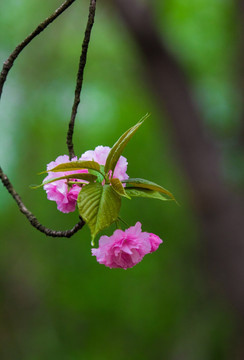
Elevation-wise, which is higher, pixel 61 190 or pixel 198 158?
pixel 198 158

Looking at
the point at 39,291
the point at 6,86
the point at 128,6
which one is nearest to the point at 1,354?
the point at 39,291

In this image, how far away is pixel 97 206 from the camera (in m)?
0.73

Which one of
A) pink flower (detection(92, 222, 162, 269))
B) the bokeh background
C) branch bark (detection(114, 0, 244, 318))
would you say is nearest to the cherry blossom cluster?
pink flower (detection(92, 222, 162, 269))

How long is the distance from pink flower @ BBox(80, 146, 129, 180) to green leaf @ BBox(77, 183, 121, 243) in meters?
0.07

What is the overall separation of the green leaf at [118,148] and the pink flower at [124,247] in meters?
0.11

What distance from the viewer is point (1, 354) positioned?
6555mm

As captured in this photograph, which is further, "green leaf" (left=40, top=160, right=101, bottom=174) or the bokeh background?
the bokeh background

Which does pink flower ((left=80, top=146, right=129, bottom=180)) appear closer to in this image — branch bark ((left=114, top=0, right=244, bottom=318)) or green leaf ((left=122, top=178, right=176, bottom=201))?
green leaf ((left=122, top=178, right=176, bottom=201))

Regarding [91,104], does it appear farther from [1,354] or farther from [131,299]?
[1,354]

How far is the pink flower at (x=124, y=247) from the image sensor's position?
32.4 inches

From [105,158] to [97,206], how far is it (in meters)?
0.13

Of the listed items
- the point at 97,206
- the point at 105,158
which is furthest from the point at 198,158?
the point at 97,206

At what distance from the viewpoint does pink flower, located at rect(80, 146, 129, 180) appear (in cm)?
82

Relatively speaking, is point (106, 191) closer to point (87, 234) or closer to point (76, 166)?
point (76, 166)
